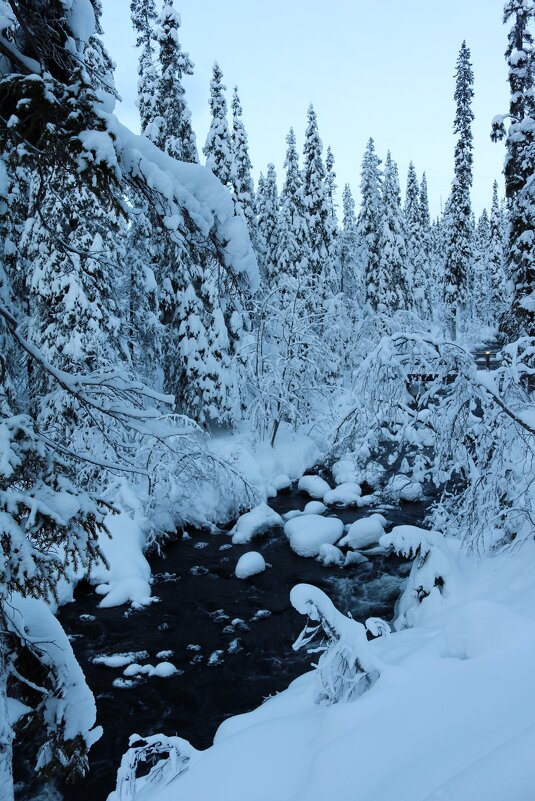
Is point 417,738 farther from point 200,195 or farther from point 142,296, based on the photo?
point 142,296

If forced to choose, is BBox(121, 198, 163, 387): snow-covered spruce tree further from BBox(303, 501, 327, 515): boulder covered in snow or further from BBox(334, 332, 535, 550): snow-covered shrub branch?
BBox(334, 332, 535, 550): snow-covered shrub branch

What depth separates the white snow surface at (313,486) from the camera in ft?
61.0

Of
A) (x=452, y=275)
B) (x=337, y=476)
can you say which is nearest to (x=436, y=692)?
(x=337, y=476)

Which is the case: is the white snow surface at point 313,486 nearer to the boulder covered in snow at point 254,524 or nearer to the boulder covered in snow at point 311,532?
the boulder covered in snow at point 254,524

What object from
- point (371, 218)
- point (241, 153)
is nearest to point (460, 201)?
point (371, 218)

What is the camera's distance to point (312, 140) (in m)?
33.5

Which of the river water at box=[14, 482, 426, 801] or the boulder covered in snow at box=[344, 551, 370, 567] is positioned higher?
the boulder covered in snow at box=[344, 551, 370, 567]

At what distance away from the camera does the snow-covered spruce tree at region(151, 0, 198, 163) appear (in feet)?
64.0

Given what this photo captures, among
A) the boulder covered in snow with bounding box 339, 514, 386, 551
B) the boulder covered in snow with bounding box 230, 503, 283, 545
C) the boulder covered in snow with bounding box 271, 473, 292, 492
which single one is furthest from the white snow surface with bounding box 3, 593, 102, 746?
the boulder covered in snow with bounding box 271, 473, 292, 492

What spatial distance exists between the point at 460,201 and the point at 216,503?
33.0 metres

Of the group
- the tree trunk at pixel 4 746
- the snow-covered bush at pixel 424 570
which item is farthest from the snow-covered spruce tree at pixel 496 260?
the tree trunk at pixel 4 746

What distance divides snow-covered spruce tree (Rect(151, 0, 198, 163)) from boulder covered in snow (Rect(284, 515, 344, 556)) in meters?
14.3

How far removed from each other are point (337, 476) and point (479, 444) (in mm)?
13019

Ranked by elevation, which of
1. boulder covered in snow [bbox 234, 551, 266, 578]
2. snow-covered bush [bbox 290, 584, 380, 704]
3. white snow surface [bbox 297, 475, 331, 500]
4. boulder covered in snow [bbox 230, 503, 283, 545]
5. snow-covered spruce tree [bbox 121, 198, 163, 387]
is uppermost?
snow-covered spruce tree [bbox 121, 198, 163, 387]
